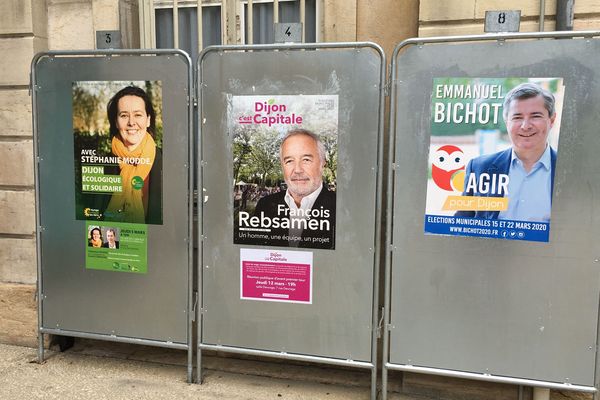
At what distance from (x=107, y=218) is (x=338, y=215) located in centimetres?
181

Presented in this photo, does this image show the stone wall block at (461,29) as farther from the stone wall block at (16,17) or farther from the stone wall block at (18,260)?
the stone wall block at (18,260)

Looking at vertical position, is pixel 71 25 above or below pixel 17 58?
above

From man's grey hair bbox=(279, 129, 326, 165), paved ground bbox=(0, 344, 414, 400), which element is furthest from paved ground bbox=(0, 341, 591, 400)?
man's grey hair bbox=(279, 129, 326, 165)

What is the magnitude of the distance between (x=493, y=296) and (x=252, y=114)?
6.69 feet

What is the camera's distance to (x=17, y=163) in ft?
15.9

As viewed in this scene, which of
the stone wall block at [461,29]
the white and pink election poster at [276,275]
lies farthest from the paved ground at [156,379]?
the stone wall block at [461,29]

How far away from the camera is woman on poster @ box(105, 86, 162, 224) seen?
406 centimetres

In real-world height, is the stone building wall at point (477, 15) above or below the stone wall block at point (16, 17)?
below

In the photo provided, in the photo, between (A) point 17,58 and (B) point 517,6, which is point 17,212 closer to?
(A) point 17,58

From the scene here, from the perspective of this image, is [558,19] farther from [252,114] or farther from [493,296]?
[252,114]

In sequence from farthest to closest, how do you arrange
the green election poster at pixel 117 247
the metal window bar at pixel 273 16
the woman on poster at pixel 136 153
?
the metal window bar at pixel 273 16 → the green election poster at pixel 117 247 → the woman on poster at pixel 136 153

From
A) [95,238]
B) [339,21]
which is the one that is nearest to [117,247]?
[95,238]

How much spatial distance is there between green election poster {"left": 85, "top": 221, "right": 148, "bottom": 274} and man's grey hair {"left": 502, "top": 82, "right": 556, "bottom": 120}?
2735 millimetres

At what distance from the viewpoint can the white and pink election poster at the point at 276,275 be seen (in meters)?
3.89
